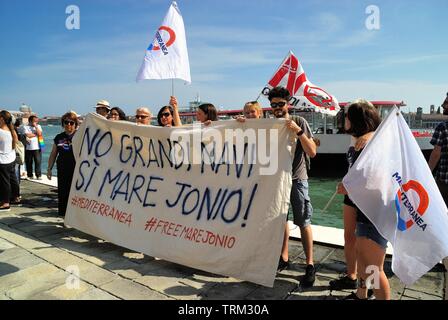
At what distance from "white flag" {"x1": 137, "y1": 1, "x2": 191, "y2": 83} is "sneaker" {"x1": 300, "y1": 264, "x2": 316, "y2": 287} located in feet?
10.1

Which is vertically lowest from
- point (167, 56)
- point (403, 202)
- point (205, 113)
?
point (403, 202)

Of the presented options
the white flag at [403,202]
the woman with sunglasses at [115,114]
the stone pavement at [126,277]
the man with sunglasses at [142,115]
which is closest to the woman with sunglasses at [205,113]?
the man with sunglasses at [142,115]

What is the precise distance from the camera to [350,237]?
2.93 metres

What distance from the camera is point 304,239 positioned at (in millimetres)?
3156

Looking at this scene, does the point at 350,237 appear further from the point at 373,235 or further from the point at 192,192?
the point at 192,192

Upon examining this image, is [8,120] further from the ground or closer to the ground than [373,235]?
further from the ground

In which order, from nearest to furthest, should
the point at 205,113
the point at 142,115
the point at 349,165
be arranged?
the point at 349,165, the point at 205,113, the point at 142,115

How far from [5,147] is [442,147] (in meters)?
6.25

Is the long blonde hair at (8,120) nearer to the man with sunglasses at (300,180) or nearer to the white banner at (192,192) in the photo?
the white banner at (192,192)

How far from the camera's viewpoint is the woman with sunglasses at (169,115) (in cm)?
450

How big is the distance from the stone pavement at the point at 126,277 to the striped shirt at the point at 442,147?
92cm

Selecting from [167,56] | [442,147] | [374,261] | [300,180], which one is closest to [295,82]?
[167,56]
